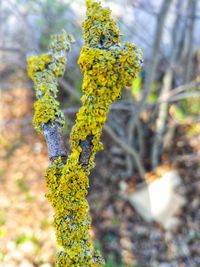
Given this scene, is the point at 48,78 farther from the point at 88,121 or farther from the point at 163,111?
the point at 163,111

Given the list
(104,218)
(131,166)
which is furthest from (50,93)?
(131,166)

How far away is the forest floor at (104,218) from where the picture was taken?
375 cm

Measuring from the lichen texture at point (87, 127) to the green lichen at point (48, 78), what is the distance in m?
0.16

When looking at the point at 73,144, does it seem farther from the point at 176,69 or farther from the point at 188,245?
the point at 176,69

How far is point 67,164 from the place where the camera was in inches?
39.4

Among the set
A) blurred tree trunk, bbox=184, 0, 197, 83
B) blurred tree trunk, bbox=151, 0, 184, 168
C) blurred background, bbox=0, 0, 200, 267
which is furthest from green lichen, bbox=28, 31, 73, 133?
blurred tree trunk, bbox=151, 0, 184, 168

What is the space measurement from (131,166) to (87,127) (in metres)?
3.63

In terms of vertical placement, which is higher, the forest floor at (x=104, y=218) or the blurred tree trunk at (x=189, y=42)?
the blurred tree trunk at (x=189, y=42)

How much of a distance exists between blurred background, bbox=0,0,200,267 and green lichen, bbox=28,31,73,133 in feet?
6.94

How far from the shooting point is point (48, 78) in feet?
4.24

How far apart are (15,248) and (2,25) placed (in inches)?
138

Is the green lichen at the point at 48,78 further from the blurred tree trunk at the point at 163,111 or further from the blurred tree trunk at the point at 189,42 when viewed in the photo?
the blurred tree trunk at the point at 163,111

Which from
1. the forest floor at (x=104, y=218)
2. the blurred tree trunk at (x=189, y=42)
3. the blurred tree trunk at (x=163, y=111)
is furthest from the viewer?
the blurred tree trunk at (x=163, y=111)

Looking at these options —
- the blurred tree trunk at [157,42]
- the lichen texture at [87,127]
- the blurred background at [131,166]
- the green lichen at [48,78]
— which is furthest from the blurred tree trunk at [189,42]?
the lichen texture at [87,127]
